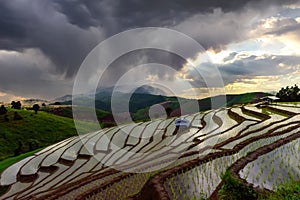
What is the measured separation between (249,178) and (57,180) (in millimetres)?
16920

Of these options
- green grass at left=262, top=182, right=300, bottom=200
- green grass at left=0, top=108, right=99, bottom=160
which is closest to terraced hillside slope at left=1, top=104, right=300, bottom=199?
green grass at left=262, top=182, right=300, bottom=200

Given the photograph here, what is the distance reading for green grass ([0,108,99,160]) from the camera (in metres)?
55.4

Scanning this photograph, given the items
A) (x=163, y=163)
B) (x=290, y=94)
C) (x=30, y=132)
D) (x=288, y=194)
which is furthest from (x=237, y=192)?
(x=30, y=132)

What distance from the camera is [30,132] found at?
64.2 meters

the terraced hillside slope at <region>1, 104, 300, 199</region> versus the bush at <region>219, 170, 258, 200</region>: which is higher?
the bush at <region>219, 170, 258, 200</region>

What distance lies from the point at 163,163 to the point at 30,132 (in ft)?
185

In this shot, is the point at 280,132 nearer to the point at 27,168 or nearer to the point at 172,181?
the point at 172,181

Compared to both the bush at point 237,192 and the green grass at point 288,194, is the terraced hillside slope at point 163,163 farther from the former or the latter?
the green grass at point 288,194

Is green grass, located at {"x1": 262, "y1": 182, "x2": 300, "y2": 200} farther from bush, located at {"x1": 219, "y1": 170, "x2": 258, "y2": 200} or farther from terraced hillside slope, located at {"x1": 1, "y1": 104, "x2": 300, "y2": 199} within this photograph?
terraced hillside slope, located at {"x1": 1, "y1": 104, "x2": 300, "y2": 199}

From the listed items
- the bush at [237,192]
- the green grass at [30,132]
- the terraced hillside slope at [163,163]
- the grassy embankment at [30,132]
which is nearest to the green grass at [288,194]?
the bush at [237,192]

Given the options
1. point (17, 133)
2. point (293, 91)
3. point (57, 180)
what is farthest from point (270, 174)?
point (17, 133)

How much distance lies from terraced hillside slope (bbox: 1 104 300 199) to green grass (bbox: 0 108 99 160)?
29.5 m

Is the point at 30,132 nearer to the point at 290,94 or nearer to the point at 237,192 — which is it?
the point at 290,94

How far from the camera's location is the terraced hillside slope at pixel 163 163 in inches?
381
